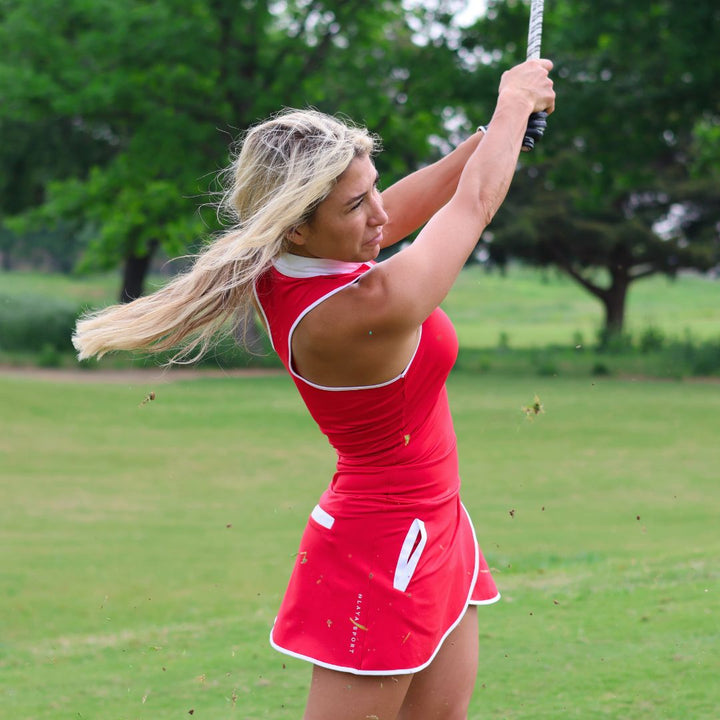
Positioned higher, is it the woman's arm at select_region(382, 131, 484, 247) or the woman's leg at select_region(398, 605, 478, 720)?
the woman's arm at select_region(382, 131, 484, 247)

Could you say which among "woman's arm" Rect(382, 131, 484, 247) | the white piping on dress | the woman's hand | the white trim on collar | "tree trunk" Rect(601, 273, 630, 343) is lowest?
"tree trunk" Rect(601, 273, 630, 343)

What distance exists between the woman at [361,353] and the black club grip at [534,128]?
107mm

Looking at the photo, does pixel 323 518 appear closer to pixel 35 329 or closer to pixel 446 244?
pixel 446 244

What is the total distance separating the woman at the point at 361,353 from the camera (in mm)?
2389

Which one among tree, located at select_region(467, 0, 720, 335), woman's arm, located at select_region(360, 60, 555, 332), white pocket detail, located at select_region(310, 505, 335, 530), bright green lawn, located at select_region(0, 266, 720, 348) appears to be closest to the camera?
woman's arm, located at select_region(360, 60, 555, 332)

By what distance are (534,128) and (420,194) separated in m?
0.48

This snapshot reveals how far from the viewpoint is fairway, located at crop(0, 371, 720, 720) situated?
4.73m

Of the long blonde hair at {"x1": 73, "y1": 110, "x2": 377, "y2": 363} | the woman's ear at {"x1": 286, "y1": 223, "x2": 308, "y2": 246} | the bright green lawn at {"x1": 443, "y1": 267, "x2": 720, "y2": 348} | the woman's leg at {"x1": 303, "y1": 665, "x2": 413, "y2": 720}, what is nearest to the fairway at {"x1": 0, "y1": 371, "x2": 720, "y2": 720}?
the long blonde hair at {"x1": 73, "y1": 110, "x2": 377, "y2": 363}

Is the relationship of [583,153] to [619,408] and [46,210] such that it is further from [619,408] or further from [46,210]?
[46,210]

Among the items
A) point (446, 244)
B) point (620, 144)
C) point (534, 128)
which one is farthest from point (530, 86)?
point (620, 144)

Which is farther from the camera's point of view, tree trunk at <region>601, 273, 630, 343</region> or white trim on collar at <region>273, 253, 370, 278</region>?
tree trunk at <region>601, 273, 630, 343</region>

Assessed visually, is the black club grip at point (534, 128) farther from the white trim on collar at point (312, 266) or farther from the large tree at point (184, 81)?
the large tree at point (184, 81)

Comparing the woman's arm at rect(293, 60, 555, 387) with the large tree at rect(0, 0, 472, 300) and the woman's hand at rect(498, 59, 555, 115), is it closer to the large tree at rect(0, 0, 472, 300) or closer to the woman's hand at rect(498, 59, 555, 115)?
the woman's hand at rect(498, 59, 555, 115)

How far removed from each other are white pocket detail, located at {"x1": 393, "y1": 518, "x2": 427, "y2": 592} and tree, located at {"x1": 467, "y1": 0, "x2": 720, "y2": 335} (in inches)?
860
